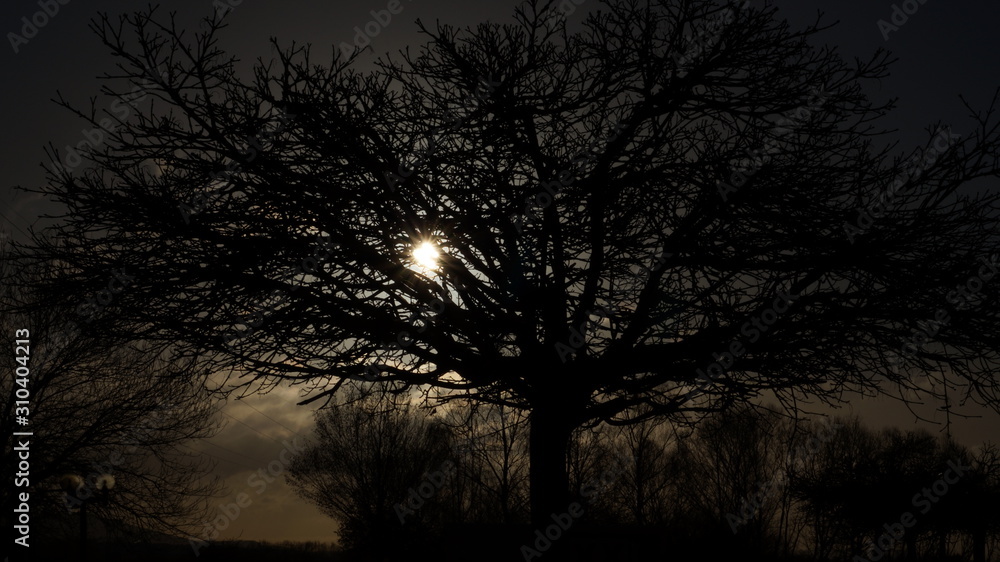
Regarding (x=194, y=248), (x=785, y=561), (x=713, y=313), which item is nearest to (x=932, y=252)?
(x=713, y=313)

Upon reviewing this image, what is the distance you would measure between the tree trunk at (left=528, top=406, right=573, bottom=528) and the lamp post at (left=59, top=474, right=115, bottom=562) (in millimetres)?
13541

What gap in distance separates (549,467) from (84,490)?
14.1 metres

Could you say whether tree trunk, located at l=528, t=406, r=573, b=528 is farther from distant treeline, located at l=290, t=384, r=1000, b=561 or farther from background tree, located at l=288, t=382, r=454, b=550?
background tree, located at l=288, t=382, r=454, b=550

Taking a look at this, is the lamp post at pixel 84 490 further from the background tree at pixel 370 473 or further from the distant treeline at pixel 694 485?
the background tree at pixel 370 473

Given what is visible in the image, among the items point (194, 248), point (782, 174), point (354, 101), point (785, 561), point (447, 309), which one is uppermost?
point (354, 101)

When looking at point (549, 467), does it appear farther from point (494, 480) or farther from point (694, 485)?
point (694, 485)

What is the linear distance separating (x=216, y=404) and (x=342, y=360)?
1305 cm

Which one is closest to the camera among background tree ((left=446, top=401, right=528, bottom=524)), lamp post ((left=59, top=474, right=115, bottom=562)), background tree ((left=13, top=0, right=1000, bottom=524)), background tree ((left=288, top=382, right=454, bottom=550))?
background tree ((left=13, top=0, right=1000, bottom=524))

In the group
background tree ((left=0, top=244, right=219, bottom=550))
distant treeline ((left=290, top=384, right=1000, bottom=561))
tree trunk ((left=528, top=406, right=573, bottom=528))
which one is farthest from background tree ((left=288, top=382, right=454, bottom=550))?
tree trunk ((left=528, top=406, right=573, bottom=528))

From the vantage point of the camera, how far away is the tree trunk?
6625 mm

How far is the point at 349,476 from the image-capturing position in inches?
1243

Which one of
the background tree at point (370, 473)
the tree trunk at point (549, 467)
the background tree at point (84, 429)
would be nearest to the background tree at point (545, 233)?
the tree trunk at point (549, 467)

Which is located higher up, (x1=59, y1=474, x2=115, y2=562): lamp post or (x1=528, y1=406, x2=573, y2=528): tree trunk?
(x1=59, y1=474, x2=115, y2=562): lamp post

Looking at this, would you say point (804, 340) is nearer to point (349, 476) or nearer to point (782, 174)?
point (782, 174)
